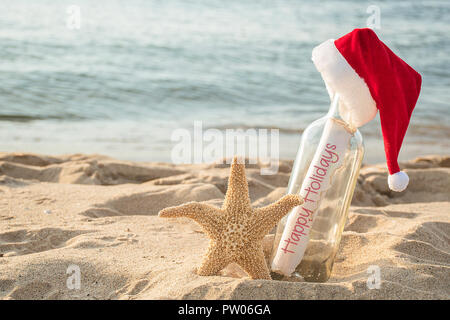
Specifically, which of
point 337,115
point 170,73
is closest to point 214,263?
point 337,115

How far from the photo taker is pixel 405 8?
19984 mm

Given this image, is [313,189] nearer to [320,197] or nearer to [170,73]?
[320,197]

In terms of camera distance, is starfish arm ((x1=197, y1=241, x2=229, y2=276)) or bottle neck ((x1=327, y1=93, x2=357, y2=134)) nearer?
starfish arm ((x1=197, y1=241, x2=229, y2=276))

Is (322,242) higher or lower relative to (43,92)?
lower

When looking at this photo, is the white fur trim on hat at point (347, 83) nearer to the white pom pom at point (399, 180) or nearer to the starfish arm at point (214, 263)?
the white pom pom at point (399, 180)

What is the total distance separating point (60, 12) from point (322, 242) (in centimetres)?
1398

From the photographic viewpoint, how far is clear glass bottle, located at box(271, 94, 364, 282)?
247 centimetres

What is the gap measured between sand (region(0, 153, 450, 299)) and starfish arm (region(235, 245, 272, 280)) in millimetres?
111

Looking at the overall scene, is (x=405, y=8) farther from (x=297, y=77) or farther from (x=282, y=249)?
(x=282, y=249)

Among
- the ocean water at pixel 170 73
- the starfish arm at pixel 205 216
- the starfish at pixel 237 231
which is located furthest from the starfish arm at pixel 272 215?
Result: the ocean water at pixel 170 73

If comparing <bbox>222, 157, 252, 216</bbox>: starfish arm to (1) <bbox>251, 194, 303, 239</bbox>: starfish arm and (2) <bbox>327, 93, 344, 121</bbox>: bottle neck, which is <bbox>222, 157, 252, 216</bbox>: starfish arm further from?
(2) <bbox>327, 93, 344, 121</bbox>: bottle neck

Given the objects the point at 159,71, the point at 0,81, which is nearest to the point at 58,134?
the point at 0,81

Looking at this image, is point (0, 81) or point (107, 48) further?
point (107, 48)

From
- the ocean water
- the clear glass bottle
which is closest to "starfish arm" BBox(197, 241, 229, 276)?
the clear glass bottle
